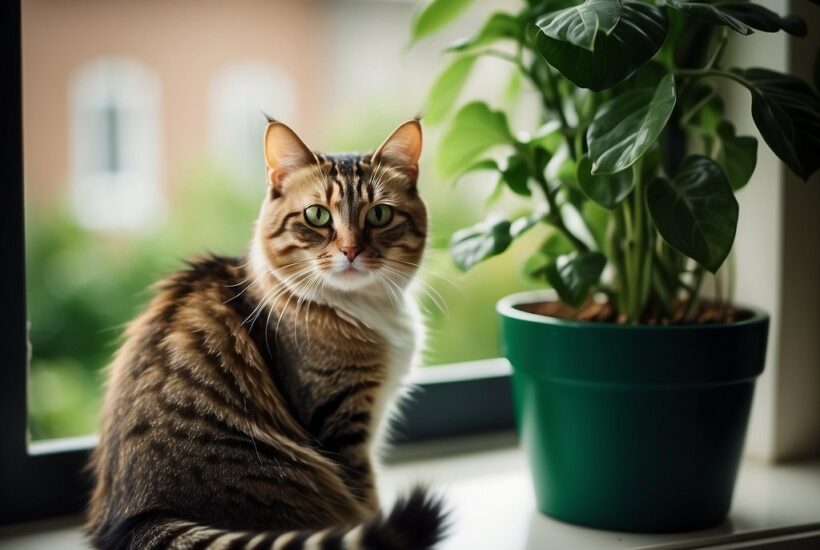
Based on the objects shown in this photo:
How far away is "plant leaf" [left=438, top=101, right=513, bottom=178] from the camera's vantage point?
1.20 metres

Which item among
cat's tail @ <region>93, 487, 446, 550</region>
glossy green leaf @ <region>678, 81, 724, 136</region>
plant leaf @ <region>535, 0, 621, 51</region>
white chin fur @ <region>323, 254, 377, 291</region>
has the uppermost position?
plant leaf @ <region>535, 0, 621, 51</region>

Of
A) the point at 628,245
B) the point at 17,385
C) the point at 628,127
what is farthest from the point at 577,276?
the point at 17,385

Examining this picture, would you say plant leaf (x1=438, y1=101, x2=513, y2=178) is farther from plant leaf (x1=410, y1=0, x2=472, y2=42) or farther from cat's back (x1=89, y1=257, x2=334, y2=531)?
cat's back (x1=89, y1=257, x2=334, y2=531)

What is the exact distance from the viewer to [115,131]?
12.1ft

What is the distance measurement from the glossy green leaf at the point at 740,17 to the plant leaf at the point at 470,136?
355 mm

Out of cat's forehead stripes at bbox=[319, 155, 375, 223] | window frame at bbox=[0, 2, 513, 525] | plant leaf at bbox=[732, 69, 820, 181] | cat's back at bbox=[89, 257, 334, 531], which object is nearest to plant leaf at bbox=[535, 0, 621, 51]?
plant leaf at bbox=[732, 69, 820, 181]

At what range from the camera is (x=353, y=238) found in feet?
3.40

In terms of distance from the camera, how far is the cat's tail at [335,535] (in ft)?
2.72

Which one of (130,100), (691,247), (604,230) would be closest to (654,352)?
(691,247)

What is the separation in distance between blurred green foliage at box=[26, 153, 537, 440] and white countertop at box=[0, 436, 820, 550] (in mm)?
977

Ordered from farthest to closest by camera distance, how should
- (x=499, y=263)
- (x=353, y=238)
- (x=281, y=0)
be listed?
1. (x=281, y=0)
2. (x=499, y=263)
3. (x=353, y=238)

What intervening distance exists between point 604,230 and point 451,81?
1.10 ft

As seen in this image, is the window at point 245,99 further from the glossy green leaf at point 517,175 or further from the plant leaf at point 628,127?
the plant leaf at point 628,127

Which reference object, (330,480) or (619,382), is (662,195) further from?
(330,480)
